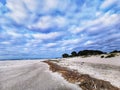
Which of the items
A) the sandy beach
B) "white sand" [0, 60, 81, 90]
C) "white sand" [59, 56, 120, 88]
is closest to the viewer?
"white sand" [0, 60, 81, 90]

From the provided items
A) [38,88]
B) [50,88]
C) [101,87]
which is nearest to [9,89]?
[38,88]

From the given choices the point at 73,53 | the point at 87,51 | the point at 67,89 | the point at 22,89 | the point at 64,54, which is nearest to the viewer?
the point at 67,89

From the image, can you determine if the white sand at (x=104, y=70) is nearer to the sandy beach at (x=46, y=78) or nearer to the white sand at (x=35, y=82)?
the sandy beach at (x=46, y=78)

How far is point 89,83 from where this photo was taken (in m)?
11.8

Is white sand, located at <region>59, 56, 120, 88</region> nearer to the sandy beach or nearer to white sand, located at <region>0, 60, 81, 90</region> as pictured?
the sandy beach

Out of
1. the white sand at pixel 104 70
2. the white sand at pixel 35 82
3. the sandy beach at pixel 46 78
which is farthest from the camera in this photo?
the white sand at pixel 104 70

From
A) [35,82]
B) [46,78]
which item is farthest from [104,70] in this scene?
[35,82]

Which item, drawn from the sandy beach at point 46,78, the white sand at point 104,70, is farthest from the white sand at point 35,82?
the white sand at point 104,70

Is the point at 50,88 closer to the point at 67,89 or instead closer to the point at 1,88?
the point at 67,89

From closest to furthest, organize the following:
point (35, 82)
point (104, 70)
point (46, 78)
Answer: point (35, 82) → point (46, 78) → point (104, 70)

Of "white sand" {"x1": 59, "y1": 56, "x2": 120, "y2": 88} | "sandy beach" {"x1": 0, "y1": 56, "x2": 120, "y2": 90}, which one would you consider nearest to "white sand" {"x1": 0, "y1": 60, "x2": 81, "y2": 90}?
"sandy beach" {"x1": 0, "y1": 56, "x2": 120, "y2": 90}

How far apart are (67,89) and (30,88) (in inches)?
112

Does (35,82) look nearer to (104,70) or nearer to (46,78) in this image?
(46,78)

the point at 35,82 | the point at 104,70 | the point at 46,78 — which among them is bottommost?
the point at 35,82
